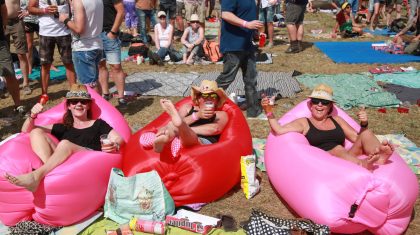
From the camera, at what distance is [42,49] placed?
6.01 meters

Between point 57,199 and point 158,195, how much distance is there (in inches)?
31.6

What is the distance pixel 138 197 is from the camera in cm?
356

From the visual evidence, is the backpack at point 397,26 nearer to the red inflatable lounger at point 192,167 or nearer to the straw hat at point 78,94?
the red inflatable lounger at point 192,167

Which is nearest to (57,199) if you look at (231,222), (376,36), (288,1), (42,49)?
(231,222)

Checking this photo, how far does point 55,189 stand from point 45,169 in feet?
0.58

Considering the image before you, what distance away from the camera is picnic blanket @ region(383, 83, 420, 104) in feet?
21.2

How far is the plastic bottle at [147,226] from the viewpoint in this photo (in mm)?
3439

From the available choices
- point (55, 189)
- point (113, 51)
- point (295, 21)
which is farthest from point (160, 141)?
point (295, 21)

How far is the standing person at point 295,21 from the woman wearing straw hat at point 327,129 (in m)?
5.52

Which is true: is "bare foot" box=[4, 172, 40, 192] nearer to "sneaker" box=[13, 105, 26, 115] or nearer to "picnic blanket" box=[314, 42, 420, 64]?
"sneaker" box=[13, 105, 26, 115]

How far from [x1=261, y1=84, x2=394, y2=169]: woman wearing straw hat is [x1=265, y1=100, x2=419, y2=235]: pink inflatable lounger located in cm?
38

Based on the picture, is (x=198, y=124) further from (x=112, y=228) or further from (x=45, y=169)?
(x=45, y=169)

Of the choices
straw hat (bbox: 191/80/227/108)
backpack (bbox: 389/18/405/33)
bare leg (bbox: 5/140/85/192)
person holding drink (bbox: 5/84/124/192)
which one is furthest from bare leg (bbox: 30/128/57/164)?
backpack (bbox: 389/18/405/33)

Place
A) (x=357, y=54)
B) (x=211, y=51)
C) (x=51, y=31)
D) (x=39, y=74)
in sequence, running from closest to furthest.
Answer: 1. (x=51, y=31)
2. (x=39, y=74)
3. (x=211, y=51)
4. (x=357, y=54)
